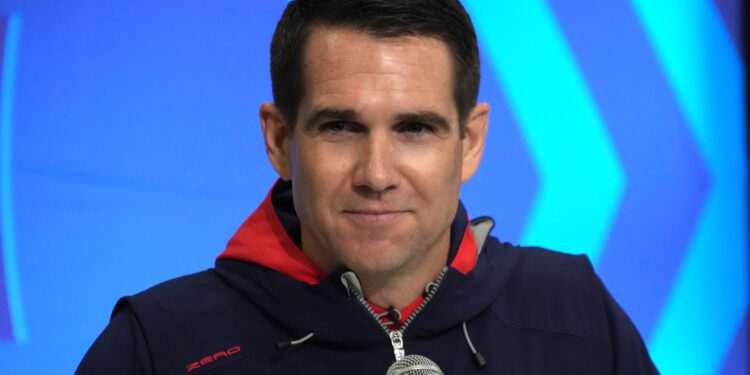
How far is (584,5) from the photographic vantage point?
9.95 feet

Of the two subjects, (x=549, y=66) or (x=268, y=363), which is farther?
(x=549, y=66)

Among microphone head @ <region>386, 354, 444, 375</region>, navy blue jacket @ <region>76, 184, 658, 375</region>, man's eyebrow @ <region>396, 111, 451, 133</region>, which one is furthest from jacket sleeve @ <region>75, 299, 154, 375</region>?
man's eyebrow @ <region>396, 111, 451, 133</region>

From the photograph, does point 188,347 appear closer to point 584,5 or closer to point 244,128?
point 244,128

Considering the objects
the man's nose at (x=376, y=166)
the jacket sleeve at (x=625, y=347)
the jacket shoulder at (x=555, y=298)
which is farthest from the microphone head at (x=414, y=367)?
the jacket sleeve at (x=625, y=347)

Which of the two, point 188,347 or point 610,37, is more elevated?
point 610,37

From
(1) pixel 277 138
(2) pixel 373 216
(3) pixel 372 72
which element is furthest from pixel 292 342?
(3) pixel 372 72

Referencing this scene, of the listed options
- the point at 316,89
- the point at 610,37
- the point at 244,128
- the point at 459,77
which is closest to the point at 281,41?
the point at 316,89

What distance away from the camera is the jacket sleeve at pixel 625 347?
73.9 inches

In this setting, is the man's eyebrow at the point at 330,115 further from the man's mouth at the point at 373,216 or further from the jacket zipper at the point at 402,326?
the jacket zipper at the point at 402,326

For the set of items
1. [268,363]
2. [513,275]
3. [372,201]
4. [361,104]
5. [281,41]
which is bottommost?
[268,363]

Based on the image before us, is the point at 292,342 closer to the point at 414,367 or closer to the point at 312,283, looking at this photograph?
the point at 312,283

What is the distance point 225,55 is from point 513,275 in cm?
127

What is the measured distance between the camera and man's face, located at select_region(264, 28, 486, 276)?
5.30ft

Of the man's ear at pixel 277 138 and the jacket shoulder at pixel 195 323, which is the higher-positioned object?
the man's ear at pixel 277 138
